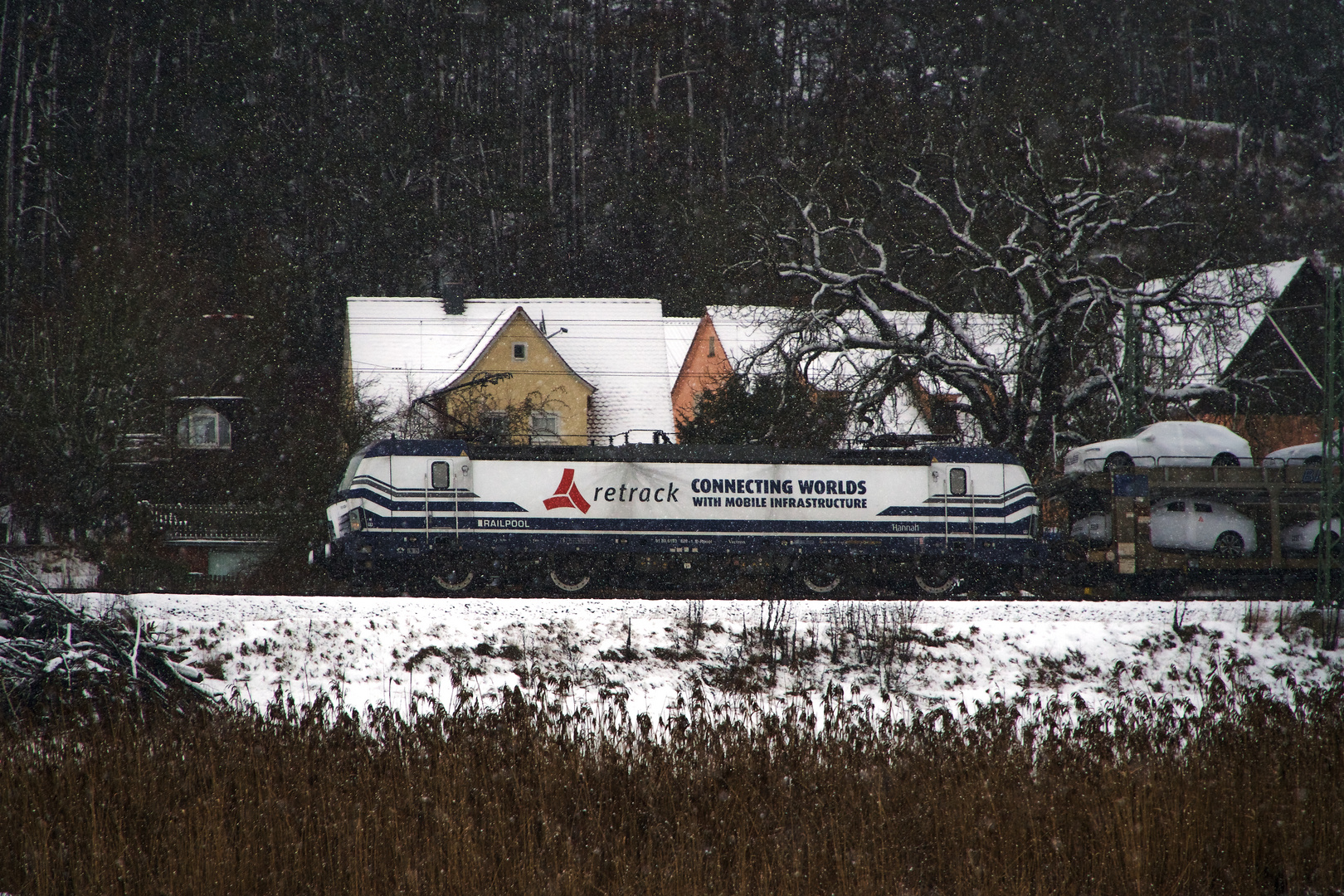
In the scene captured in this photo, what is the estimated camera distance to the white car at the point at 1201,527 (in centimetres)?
2009

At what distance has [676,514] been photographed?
20.3 meters

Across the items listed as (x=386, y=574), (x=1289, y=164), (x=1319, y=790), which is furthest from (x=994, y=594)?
(x=1289, y=164)

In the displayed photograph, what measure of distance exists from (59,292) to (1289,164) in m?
61.4

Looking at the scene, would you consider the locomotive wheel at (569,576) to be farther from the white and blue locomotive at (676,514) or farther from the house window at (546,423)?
the house window at (546,423)

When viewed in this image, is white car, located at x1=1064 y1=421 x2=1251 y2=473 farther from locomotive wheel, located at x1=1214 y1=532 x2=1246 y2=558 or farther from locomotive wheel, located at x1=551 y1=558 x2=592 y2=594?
locomotive wheel, located at x1=551 y1=558 x2=592 y2=594

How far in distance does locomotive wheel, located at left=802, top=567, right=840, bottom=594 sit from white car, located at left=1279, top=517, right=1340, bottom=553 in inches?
314

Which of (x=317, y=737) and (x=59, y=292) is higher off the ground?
(x=59, y=292)

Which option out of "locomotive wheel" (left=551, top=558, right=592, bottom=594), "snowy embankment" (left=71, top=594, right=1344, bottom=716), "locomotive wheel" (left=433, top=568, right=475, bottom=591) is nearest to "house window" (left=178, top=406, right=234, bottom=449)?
"locomotive wheel" (left=433, top=568, right=475, bottom=591)

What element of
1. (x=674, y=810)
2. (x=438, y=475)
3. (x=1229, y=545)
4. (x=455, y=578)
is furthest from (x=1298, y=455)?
(x=674, y=810)

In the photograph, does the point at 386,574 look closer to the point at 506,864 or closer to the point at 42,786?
the point at 42,786

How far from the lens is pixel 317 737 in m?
7.91

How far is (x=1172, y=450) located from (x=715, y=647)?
11.2 meters

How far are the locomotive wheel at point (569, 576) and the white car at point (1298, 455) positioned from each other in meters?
13.0

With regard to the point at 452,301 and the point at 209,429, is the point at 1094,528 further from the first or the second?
the point at 209,429
